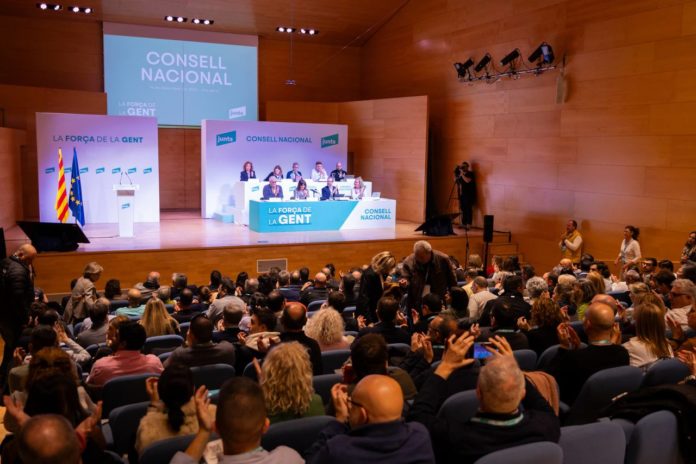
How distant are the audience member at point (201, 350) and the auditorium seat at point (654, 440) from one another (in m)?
2.14

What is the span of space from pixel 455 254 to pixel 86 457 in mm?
9618

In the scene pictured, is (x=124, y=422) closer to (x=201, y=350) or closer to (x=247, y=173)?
(x=201, y=350)

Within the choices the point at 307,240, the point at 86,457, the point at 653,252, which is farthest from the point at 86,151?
the point at 86,457

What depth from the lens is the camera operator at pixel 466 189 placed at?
12656mm

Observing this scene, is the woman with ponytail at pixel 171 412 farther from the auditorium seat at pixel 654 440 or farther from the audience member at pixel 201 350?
the auditorium seat at pixel 654 440

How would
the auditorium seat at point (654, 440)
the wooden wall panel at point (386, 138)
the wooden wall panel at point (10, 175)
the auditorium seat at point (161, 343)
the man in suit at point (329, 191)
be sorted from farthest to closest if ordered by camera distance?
the wooden wall panel at point (386, 138), the man in suit at point (329, 191), the wooden wall panel at point (10, 175), the auditorium seat at point (161, 343), the auditorium seat at point (654, 440)

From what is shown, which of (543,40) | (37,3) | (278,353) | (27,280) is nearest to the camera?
(278,353)

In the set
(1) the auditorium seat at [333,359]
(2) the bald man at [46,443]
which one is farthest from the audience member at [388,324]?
(2) the bald man at [46,443]

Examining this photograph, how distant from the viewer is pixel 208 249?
9508mm

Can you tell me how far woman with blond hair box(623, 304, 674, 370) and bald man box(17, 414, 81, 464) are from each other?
2864 millimetres

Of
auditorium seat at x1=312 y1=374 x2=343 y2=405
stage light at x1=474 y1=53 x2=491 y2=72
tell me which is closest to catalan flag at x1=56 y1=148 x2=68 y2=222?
stage light at x1=474 y1=53 x2=491 y2=72

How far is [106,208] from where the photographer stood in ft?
39.0

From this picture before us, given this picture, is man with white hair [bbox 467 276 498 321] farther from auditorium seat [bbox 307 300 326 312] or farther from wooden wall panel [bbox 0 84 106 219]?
wooden wall panel [bbox 0 84 106 219]

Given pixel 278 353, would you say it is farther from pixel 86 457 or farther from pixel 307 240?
pixel 307 240
